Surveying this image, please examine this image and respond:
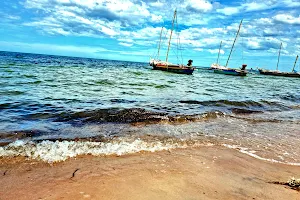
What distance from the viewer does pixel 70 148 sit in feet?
18.7

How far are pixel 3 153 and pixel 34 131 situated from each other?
1831mm

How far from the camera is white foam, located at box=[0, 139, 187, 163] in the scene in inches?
207

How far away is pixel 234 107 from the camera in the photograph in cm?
1315

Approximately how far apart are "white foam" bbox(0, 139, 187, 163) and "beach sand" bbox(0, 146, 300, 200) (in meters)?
0.27

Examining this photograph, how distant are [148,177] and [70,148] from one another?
2.37 meters

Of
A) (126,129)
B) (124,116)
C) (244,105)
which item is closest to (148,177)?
(126,129)

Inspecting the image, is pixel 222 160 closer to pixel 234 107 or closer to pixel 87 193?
pixel 87 193

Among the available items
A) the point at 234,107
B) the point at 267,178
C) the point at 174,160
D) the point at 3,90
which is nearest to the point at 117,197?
the point at 174,160

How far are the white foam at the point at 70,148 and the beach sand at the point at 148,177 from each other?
0.27 metres

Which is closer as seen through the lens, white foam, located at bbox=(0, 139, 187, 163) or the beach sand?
the beach sand

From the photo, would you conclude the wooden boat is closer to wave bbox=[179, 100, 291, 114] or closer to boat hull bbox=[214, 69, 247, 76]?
boat hull bbox=[214, 69, 247, 76]

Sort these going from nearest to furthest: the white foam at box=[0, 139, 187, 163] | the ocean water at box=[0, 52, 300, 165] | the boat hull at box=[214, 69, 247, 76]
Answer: the white foam at box=[0, 139, 187, 163] → the ocean water at box=[0, 52, 300, 165] → the boat hull at box=[214, 69, 247, 76]

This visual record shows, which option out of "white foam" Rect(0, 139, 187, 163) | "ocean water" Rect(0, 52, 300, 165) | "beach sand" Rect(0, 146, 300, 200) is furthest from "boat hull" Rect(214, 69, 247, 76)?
"beach sand" Rect(0, 146, 300, 200)

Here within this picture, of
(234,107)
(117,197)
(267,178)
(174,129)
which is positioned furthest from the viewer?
(234,107)
